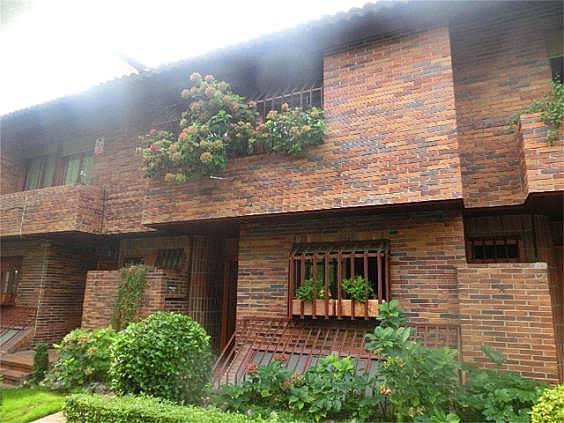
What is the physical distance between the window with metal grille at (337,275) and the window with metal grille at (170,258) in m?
3.34

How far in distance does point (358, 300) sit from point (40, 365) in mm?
6059

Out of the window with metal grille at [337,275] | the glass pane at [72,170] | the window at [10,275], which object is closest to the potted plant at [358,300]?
the window with metal grille at [337,275]

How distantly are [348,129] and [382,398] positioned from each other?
383 centimetres

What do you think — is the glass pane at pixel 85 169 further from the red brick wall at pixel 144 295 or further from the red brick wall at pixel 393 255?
the red brick wall at pixel 393 255

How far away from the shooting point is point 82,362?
665 cm

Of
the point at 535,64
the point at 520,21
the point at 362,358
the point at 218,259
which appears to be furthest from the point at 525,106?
the point at 218,259

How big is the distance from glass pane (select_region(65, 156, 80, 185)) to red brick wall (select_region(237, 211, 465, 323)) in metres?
5.91

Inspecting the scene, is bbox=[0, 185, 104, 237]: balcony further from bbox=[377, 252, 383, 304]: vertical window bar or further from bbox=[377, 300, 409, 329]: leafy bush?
bbox=[377, 300, 409, 329]: leafy bush

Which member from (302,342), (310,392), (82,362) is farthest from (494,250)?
(82,362)

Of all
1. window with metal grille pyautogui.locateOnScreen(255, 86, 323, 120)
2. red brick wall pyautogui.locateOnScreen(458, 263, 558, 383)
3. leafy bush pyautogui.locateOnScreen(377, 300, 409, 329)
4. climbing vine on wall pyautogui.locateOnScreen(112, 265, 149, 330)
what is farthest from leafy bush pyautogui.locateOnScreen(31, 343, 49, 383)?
red brick wall pyautogui.locateOnScreen(458, 263, 558, 383)

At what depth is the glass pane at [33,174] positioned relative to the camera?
11413 mm

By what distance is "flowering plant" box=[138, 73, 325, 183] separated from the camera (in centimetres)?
633

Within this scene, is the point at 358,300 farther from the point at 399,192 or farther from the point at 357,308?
the point at 399,192

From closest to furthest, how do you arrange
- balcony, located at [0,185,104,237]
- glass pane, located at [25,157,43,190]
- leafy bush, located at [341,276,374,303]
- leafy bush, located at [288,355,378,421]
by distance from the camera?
leafy bush, located at [288,355,378,421], leafy bush, located at [341,276,374,303], balcony, located at [0,185,104,237], glass pane, located at [25,157,43,190]
